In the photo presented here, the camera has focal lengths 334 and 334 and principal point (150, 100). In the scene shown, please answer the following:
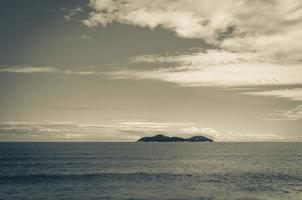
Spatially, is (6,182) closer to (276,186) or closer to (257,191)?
(257,191)

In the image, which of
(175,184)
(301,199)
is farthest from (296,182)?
(175,184)

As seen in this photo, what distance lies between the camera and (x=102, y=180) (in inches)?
2645

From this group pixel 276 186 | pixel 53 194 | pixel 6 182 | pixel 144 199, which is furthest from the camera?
pixel 6 182

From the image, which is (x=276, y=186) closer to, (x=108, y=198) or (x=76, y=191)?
(x=108, y=198)

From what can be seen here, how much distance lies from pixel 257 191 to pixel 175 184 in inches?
597

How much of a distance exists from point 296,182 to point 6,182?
186 feet

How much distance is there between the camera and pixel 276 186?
6019cm

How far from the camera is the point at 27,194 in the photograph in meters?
51.8

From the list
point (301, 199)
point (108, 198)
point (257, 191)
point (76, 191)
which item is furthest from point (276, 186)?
point (76, 191)

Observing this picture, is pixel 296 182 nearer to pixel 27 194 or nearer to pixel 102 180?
pixel 102 180

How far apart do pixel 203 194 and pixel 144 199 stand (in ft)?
33.6

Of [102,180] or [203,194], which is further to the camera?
[102,180]

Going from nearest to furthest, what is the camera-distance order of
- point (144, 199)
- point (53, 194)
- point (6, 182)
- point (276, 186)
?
point (144, 199) < point (53, 194) < point (276, 186) < point (6, 182)

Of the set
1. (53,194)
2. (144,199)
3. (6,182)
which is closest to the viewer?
(144,199)
